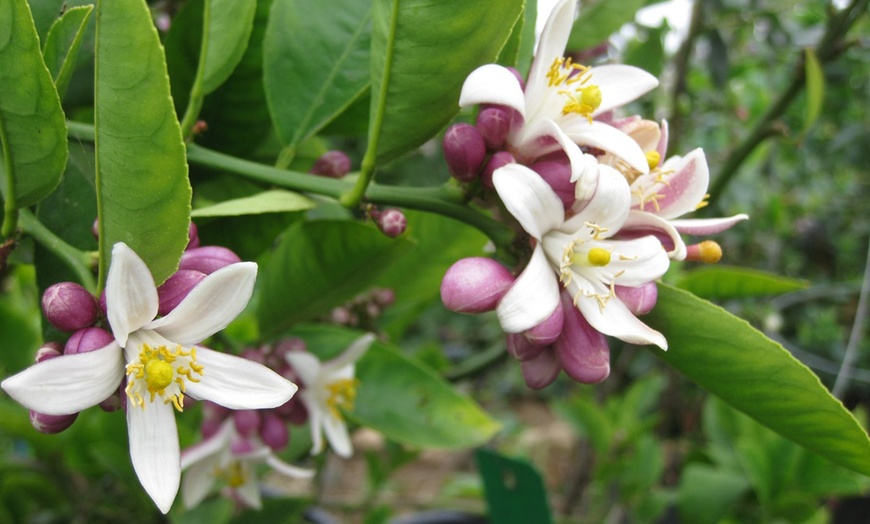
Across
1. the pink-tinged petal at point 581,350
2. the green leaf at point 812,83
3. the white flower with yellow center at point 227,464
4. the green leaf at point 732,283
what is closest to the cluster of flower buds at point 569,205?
the pink-tinged petal at point 581,350

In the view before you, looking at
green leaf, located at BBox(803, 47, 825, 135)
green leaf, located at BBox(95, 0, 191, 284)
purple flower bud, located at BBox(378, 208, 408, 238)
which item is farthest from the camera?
green leaf, located at BBox(803, 47, 825, 135)

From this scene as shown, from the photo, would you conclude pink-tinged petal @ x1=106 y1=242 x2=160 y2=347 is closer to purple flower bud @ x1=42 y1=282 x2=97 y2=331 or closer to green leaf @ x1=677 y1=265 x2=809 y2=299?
purple flower bud @ x1=42 y1=282 x2=97 y2=331

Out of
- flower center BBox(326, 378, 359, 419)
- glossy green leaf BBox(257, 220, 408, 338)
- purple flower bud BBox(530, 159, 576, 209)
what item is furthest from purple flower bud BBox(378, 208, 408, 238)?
flower center BBox(326, 378, 359, 419)

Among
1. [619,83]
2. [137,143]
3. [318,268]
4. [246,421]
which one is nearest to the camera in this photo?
[137,143]

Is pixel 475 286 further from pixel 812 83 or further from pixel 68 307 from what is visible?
pixel 812 83

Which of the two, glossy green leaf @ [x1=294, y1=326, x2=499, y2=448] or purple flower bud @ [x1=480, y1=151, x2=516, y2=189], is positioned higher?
purple flower bud @ [x1=480, y1=151, x2=516, y2=189]

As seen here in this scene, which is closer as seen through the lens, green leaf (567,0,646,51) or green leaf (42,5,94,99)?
green leaf (42,5,94,99)

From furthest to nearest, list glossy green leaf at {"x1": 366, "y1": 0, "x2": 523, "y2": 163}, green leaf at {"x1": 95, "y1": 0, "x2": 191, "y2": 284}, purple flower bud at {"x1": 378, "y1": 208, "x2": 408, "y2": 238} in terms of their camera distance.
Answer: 1. purple flower bud at {"x1": 378, "y1": 208, "x2": 408, "y2": 238}
2. glossy green leaf at {"x1": 366, "y1": 0, "x2": 523, "y2": 163}
3. green leaf at {"x1": 95, "y1": 0, "x2": 191, "y2": 284}

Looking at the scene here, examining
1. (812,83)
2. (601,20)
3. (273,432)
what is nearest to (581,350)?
(273,432)
